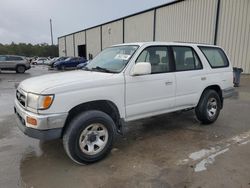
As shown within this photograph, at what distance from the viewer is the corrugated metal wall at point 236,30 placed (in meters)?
13.8

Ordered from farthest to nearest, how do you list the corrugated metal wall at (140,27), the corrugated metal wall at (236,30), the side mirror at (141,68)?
1. the corrugated metal wall at (140,27)
2. the corrugated metal wall at (236,30)
3. the side mirror at (141,68)

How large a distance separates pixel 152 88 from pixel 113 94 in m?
0.84

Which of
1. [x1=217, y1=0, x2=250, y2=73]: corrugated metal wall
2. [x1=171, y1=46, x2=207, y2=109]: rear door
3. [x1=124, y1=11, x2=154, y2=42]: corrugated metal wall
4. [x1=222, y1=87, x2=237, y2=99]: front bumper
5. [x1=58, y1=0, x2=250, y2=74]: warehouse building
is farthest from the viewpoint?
[x1=124, y1=11, x2=154, y2=42]: corrugated metal wall

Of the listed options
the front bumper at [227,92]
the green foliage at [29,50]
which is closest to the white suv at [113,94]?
the front bumper at [227,92]

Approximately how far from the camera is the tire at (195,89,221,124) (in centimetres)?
525

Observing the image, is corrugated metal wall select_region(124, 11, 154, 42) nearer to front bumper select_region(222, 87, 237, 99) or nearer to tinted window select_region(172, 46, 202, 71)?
front bumper select_region(222, 87, 237, 99)

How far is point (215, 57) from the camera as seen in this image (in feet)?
18.2

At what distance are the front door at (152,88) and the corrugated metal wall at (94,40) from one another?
29786 mm

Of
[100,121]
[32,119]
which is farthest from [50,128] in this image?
[100,121]

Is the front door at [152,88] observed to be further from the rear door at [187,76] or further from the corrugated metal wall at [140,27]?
the corrugated metal wall at [140,27]

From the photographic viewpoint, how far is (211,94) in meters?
5.37

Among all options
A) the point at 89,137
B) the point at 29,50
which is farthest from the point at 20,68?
the point at 29,50

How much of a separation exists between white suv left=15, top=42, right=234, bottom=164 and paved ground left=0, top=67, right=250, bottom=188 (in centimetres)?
37

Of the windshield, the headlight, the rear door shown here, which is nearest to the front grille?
the headlight
